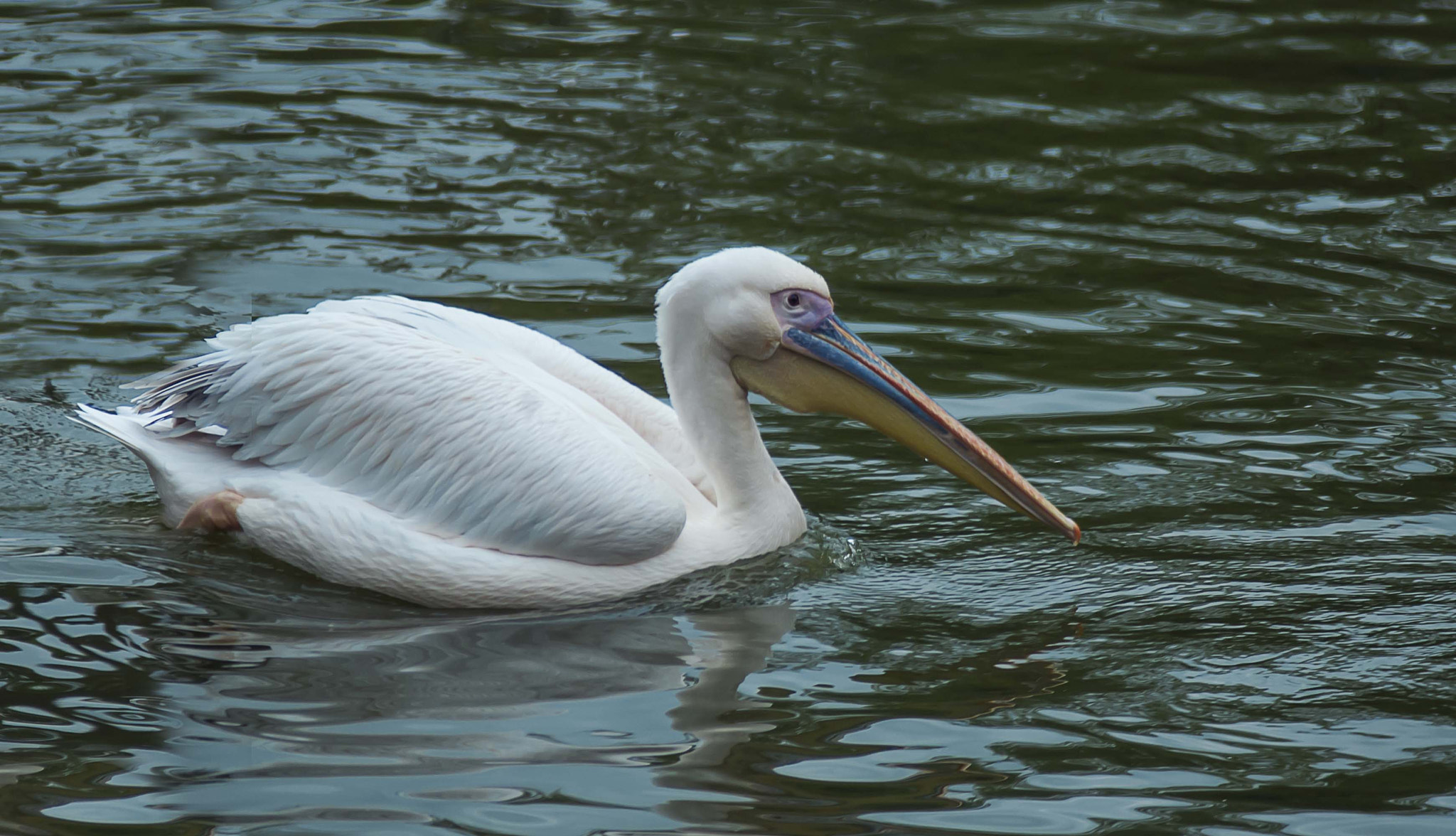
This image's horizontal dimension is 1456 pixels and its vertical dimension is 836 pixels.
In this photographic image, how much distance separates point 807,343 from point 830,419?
1.25 m

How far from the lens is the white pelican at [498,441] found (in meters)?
4.45

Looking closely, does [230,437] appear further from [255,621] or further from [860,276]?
[860,276]

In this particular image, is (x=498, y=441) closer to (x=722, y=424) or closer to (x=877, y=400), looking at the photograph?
(x=722, y=424)

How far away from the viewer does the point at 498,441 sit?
14.7 feet

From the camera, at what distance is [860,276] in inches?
276

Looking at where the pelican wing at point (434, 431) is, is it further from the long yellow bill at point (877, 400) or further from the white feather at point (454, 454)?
the long yellow bill at point (877, 400)

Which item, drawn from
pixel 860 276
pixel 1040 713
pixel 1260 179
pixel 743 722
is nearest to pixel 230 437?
pixel 743 722

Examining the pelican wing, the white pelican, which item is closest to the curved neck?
the white pelican

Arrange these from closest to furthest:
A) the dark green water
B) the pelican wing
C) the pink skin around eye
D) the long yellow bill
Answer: the dark green water
the pelican wing
the long yellow bill
the pink skin around eye

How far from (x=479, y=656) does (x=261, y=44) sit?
637 centimetres

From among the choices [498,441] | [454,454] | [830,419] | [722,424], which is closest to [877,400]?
[722,424]

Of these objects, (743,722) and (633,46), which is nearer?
(743,722)

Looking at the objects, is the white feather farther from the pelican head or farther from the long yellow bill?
the long yellow bill

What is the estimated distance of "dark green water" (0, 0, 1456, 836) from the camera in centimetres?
362
